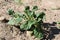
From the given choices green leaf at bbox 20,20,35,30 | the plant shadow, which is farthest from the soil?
green leaf at bbox 20,20,35,30

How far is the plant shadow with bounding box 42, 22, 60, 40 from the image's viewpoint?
3485 millimetres

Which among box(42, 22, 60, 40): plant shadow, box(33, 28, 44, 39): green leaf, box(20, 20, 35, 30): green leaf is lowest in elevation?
box(42, 22, 60, 40): plant shadow

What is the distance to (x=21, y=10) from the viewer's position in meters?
4.46

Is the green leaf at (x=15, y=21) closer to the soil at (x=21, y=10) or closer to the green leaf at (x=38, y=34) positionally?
the soil at (x=21, y=10)

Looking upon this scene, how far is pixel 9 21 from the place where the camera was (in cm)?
348

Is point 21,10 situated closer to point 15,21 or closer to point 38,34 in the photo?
point 15,21

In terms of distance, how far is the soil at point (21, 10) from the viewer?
3379mm

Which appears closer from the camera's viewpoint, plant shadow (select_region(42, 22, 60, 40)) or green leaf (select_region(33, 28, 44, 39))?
green leaf (select_region(33, 28, 44, 39))

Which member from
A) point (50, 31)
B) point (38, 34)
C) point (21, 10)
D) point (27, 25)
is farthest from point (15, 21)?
point (21, 10)

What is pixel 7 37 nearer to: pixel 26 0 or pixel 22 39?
pixel 22 39

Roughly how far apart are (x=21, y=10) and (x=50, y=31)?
3.36 feet

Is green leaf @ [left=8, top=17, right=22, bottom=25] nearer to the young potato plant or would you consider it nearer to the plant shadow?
the young potato plant

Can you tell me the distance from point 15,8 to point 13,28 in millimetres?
1091

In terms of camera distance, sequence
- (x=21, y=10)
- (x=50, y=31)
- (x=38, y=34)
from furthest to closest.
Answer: (x=21, y=10), (x=50, y=31), (x=38, y=34)
